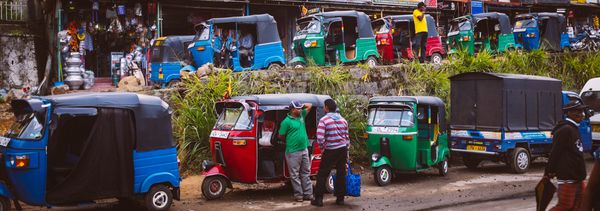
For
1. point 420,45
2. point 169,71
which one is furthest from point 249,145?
point 420,45

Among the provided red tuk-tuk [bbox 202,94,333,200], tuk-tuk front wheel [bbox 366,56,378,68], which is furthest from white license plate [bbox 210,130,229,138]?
tuk-tuk front wheel [bbox 366,56,378,68]

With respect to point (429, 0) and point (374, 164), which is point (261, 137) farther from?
point (429, 0)

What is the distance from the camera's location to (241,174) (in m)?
10.2

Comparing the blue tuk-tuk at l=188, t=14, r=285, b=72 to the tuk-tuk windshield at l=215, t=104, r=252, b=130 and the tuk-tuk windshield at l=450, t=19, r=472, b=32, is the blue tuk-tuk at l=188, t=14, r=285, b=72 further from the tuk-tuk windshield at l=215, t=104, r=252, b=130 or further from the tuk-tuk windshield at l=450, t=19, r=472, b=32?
the tuk-tuk windshield at l=450, t=19, r=472, b=32

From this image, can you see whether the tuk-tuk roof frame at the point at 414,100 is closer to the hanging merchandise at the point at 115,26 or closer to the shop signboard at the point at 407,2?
the hanging merchandise at the point at 115,26

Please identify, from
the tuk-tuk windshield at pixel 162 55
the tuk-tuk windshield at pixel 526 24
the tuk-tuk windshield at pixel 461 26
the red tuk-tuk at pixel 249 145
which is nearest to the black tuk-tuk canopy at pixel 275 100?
the red tuk-tuk at pixel 249 145

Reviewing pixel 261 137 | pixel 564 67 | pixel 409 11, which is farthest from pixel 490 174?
pixel 409 11

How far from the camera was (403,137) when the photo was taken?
39.2 feet

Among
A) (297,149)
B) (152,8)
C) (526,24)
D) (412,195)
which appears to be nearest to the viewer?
(297,149)

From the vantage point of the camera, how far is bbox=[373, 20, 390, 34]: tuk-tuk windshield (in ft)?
67.6

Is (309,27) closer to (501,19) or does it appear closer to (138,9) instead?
(138,9)

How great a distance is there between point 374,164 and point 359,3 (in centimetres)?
1453

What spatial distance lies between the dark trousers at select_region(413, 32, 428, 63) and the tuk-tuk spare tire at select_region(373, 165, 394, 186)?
9.07 metres

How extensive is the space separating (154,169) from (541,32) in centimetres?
2082
